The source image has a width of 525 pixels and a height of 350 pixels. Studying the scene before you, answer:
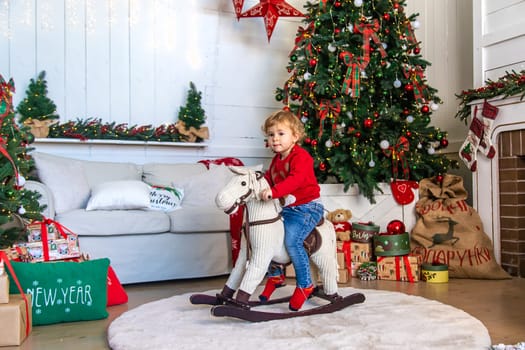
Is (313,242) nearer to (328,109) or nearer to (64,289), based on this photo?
(64,289)

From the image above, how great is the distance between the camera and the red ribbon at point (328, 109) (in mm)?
4043

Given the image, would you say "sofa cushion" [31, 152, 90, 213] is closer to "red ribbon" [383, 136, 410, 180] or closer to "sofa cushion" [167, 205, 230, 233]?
"sofa cushion" [167, 205, 230, 233]

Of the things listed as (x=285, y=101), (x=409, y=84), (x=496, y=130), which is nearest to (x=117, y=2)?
(x=285, y=101)

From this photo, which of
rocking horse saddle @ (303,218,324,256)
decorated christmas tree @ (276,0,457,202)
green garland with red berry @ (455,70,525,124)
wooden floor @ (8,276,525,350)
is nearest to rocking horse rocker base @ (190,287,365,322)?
rocking horse saddle @ (303,218,324,256)

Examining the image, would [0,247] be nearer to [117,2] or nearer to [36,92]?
[36,92]

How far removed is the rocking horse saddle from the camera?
2660 mm

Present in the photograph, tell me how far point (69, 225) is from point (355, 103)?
7.24ft

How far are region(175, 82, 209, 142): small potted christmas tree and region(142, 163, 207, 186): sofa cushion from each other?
46cm

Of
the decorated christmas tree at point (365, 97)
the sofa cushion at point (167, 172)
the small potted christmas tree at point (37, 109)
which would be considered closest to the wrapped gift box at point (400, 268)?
the decorated christmas tree at point (365, 97)

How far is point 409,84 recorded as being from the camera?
4.14 meters

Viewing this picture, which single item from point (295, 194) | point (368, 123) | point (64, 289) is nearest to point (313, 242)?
point (295, 194)

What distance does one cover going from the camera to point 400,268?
3756 millimetres

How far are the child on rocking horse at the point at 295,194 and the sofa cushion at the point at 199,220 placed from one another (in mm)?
1120

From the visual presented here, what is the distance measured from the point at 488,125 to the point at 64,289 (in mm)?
3034
